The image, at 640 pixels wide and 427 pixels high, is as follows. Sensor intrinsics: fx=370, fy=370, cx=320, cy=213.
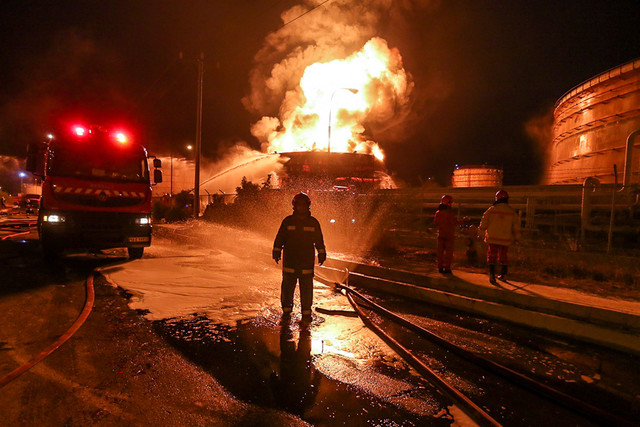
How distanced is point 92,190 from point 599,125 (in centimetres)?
3427

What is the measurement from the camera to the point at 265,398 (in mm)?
2910

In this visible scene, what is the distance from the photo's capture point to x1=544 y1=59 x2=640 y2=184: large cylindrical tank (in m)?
25.5

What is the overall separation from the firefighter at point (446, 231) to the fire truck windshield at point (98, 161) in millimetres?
6794

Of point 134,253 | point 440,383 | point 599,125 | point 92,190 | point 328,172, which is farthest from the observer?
point 599,125

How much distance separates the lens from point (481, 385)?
330 centimetres

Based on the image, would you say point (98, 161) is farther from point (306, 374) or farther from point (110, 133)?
point (306, 374)

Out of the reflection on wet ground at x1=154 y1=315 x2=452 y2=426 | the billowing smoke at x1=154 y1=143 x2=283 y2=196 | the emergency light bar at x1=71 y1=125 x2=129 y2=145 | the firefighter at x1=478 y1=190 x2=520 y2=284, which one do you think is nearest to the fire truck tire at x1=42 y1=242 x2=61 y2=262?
the emergency light bar at x1=71 y1=125 x2=129 y2=145

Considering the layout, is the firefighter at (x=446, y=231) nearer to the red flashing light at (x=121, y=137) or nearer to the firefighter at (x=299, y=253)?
the firefighter at (x=299, y=253)

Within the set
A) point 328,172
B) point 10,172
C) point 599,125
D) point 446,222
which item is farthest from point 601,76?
point 10,172

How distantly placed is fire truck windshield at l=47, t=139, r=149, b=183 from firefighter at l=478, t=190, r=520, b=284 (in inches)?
300

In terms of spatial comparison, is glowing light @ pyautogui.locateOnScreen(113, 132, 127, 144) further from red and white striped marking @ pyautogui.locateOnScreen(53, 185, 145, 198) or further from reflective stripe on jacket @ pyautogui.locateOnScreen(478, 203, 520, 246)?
reflective stripe on jacket @ pyautogui.locateOnScreen(478, 203, 520, 246)

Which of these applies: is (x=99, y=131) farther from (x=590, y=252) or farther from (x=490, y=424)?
(x=590, y=252)

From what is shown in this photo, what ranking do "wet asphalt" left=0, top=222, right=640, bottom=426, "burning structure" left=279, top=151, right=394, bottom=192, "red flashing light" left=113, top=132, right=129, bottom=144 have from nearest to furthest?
"wet asphalt" left=0, top=222, right=640, bottom=426 → "red flashing light" left=113, top=132, right=129, bottom=144 → "burning structure" left=279, top=151, right=394, bottom=192

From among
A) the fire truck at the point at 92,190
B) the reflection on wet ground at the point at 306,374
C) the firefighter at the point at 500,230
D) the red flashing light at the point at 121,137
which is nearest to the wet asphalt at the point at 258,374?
the reflection on wet ground at the point at 306,374
